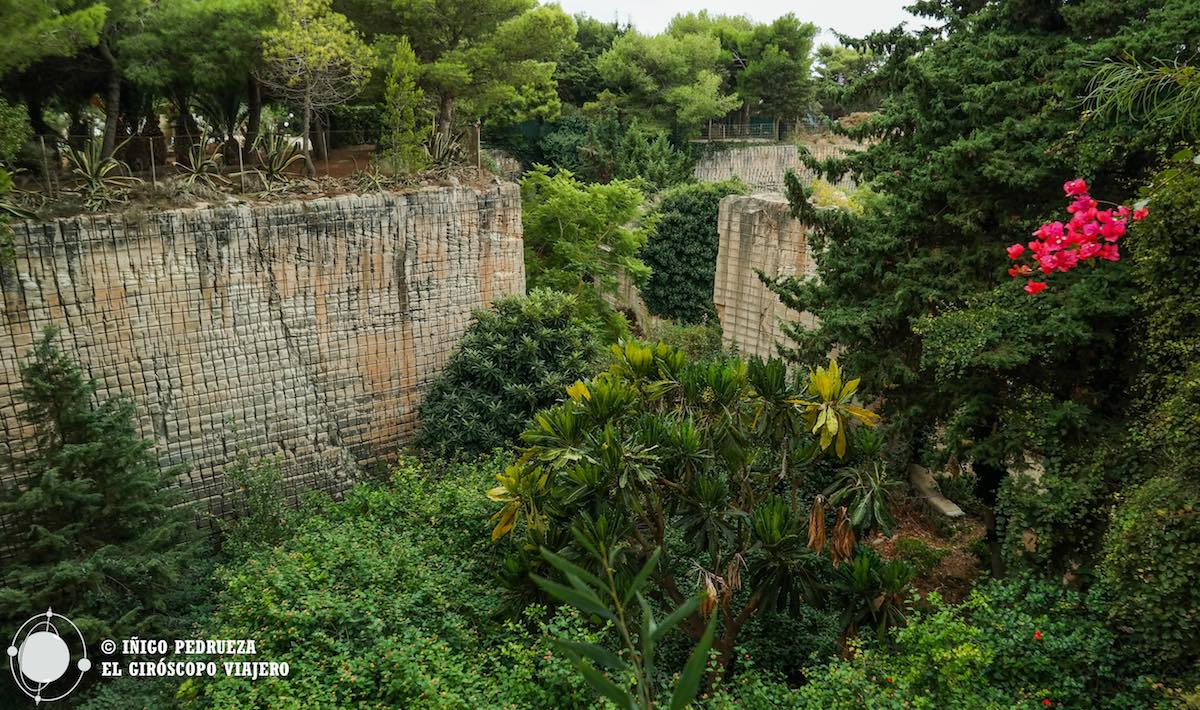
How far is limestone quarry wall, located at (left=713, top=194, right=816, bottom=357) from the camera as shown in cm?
1105

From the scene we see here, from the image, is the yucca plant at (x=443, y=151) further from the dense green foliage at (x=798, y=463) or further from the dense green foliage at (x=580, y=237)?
the dense green foliage at (x=580, y=237)

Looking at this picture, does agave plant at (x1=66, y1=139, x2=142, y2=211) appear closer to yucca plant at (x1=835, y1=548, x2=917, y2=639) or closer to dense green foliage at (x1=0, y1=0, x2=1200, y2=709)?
dense green foliage at (x1=0, y1=0, x2=1200, y2=709)

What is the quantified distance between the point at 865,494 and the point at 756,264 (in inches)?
255

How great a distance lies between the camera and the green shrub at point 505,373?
9336mm

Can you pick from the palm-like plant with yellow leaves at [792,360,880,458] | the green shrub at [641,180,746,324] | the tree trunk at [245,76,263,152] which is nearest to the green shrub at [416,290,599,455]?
the tree trunk at [245,76,263,152]

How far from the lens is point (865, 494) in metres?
5.61

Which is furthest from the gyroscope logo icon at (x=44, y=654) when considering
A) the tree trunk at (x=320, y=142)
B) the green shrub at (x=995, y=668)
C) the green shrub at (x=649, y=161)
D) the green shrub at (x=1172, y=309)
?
the green shrub at (x=649, y=161)

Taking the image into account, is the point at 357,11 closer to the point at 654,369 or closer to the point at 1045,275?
the point at 654,369

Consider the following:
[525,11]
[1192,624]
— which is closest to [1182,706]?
[1192,624]

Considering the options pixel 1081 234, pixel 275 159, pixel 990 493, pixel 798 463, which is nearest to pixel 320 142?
pixel 275 159

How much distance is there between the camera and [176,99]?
1012cm

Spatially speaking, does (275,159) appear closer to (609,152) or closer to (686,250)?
(686,250)

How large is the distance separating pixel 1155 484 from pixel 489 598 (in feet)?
14.4

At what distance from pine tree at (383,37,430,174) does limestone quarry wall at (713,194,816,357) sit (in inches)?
172
